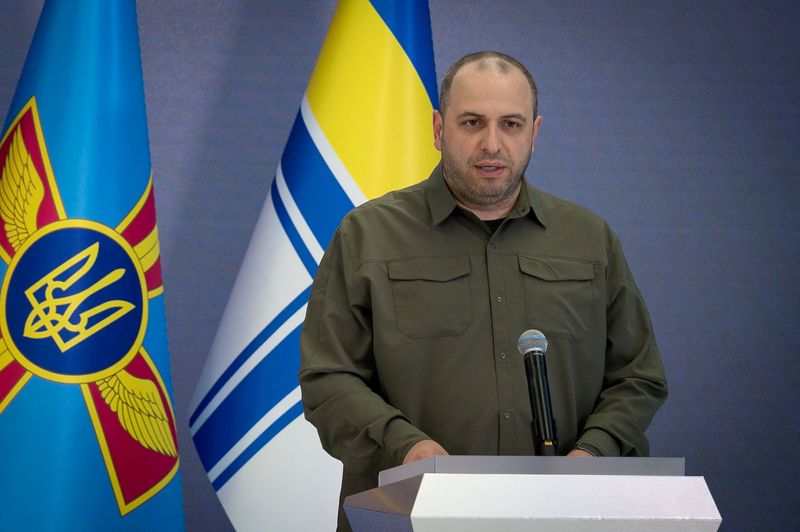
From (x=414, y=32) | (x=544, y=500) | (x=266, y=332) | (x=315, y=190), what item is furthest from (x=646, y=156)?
(x=544, y=500)

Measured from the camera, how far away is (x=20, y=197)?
8.54 feet

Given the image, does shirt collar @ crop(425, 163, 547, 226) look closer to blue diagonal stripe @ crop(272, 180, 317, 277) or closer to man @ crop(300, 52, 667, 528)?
man @ crop(300, 52, 667, 528)

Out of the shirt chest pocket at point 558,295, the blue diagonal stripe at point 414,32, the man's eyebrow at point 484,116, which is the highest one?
the blue diagonal stripe at point 414,32

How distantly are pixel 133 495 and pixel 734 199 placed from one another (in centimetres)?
218

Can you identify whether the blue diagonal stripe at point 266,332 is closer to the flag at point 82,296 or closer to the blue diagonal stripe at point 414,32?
the flag at point 82,296

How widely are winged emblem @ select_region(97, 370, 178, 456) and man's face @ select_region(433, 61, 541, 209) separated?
1.28 meters

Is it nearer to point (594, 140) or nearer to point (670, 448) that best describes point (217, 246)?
point (594, 140)

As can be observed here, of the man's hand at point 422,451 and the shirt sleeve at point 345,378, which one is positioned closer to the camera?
the man's hand at point 422,451

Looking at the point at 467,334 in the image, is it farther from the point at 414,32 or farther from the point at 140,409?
the point at 414,32

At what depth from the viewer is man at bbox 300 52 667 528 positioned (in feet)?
5.22

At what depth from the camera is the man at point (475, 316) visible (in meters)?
1.59

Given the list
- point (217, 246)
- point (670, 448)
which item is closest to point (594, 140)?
point (670, 448)

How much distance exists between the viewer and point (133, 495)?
8.46ft

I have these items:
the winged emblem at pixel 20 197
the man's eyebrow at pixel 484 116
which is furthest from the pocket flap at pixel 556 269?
the winged emblem at pixel 20 197
